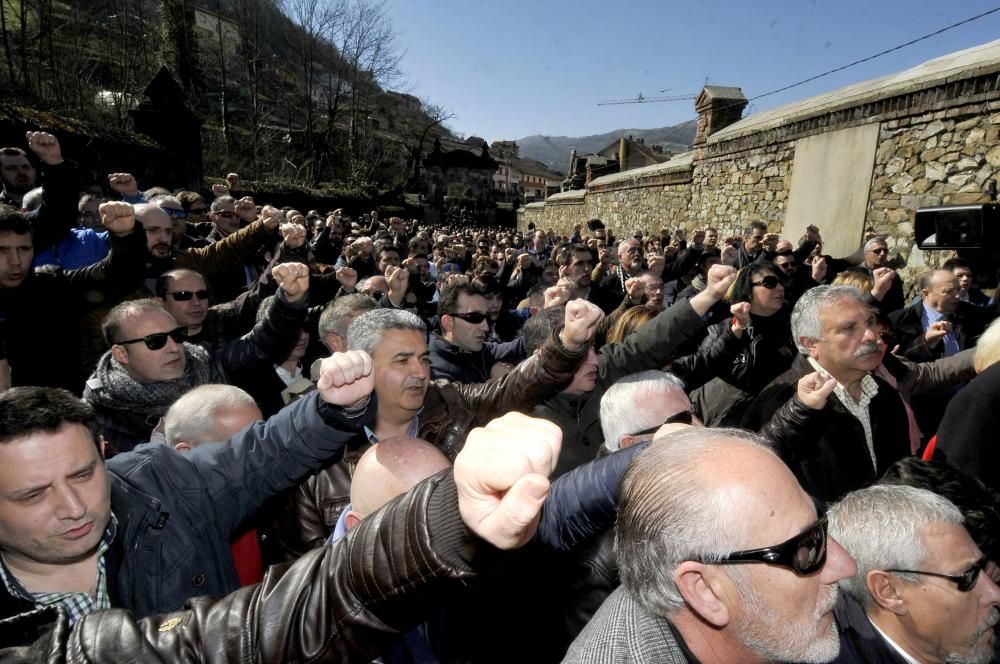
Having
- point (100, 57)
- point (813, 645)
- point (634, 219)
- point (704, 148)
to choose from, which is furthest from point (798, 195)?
point (100, 57)

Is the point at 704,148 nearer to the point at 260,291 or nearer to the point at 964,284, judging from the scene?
the point at 964,284

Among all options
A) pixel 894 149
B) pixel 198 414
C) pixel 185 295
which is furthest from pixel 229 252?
pixel 894 149

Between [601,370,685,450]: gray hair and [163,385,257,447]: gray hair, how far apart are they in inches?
60.1

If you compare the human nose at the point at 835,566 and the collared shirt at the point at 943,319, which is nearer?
the human nose at the point at 835,566

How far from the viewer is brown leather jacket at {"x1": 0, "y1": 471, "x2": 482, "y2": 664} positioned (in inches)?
38.6

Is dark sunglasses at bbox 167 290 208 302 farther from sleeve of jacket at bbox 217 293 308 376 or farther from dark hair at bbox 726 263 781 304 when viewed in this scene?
dark hair at bbox 726 263 781 304

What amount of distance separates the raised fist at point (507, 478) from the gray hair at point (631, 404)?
4.78 ft

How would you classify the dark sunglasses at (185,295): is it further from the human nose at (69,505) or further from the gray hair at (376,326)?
the human nose at (69,505)

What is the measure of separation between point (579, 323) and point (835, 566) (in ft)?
4.39

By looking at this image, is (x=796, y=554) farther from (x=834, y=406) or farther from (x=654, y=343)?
(x=654, y=343)

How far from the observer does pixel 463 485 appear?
37.2 inches

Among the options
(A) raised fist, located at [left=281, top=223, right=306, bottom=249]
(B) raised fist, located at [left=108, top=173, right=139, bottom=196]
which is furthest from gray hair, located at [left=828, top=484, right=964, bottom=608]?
(B) raised fist, located at [left=108, top=173, right=139, bottom=196]

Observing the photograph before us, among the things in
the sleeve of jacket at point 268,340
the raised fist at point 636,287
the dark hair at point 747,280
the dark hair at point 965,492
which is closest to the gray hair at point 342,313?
the sleeve of jacket at point 268,340

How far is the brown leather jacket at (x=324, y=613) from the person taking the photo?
0.98 meters
